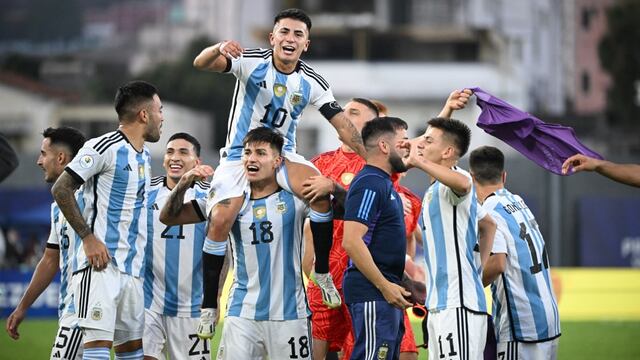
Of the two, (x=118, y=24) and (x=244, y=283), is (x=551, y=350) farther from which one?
(x=118, y=24)

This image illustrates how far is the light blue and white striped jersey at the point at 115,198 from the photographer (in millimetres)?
9039

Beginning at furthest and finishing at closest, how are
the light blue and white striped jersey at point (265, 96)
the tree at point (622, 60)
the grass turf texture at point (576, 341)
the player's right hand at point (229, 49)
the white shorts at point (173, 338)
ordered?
the tree at point (622, 60) < the grass turf texture at point (576, 341) < the white shorts at point (173, 338) < the light blue and white striped jersey at point (265, 96) < the player's right hand at point (229, 49)

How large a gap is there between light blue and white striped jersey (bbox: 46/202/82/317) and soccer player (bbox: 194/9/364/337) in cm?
126

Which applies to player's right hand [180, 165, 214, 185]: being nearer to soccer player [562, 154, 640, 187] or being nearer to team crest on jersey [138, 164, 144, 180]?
team crest on jersey [138, 164, 144, 180]

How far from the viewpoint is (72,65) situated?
83.8 meters

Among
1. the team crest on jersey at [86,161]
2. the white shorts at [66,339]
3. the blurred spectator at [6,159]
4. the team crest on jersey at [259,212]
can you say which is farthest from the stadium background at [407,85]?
the blurred spectator at [6,159]

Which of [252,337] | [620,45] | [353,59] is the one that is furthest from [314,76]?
[620,45]

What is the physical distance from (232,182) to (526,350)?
281 centimetres

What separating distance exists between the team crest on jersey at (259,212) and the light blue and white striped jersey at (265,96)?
1.87 feet

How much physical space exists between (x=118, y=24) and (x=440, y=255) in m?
109

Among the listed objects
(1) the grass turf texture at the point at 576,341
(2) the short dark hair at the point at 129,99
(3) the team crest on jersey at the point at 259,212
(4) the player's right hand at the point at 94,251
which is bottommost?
(1) the grass turf texture at the point at 576,341

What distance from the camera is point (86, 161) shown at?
29.1 feet

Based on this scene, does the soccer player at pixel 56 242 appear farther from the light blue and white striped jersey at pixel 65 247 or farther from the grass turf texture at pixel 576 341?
the grass turf texture at pixel 576 341

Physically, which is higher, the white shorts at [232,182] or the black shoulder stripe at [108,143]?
the black shoulder stripe at [108,143]
